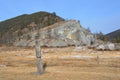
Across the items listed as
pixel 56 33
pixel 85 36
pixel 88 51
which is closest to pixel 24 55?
pixel 88 51

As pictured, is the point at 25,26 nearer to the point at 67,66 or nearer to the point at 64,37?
the point at 64,37

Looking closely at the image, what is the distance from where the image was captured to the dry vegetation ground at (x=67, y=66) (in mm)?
30375

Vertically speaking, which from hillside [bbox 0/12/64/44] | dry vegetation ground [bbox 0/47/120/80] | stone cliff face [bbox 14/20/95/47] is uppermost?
hillside [bbox 0/12/64/44]

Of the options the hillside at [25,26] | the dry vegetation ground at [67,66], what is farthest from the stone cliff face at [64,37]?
the hillside at [25,26]

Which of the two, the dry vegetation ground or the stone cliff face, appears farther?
the stone cliff face

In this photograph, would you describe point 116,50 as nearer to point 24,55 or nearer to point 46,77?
point 24,55

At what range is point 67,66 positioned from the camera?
1516 inches

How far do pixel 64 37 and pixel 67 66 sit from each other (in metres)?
26.3

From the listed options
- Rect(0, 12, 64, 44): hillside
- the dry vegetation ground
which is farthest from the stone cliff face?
Rect(0, 12, 64, 44): hillside

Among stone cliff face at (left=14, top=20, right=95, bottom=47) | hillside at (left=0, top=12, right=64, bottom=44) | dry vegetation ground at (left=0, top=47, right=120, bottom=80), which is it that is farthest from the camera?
hillside at (left=0, top=12, right=64, bottom=44)

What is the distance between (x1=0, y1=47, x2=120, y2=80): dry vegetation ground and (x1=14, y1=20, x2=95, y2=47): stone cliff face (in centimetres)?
954

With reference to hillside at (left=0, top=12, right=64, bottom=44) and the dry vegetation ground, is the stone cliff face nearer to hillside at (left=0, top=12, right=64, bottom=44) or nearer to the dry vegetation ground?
the dry vegetation ground

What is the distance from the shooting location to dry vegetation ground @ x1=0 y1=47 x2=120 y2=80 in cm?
3038

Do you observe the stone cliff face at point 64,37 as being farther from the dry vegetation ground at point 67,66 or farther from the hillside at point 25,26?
the hillside at point 25,26
